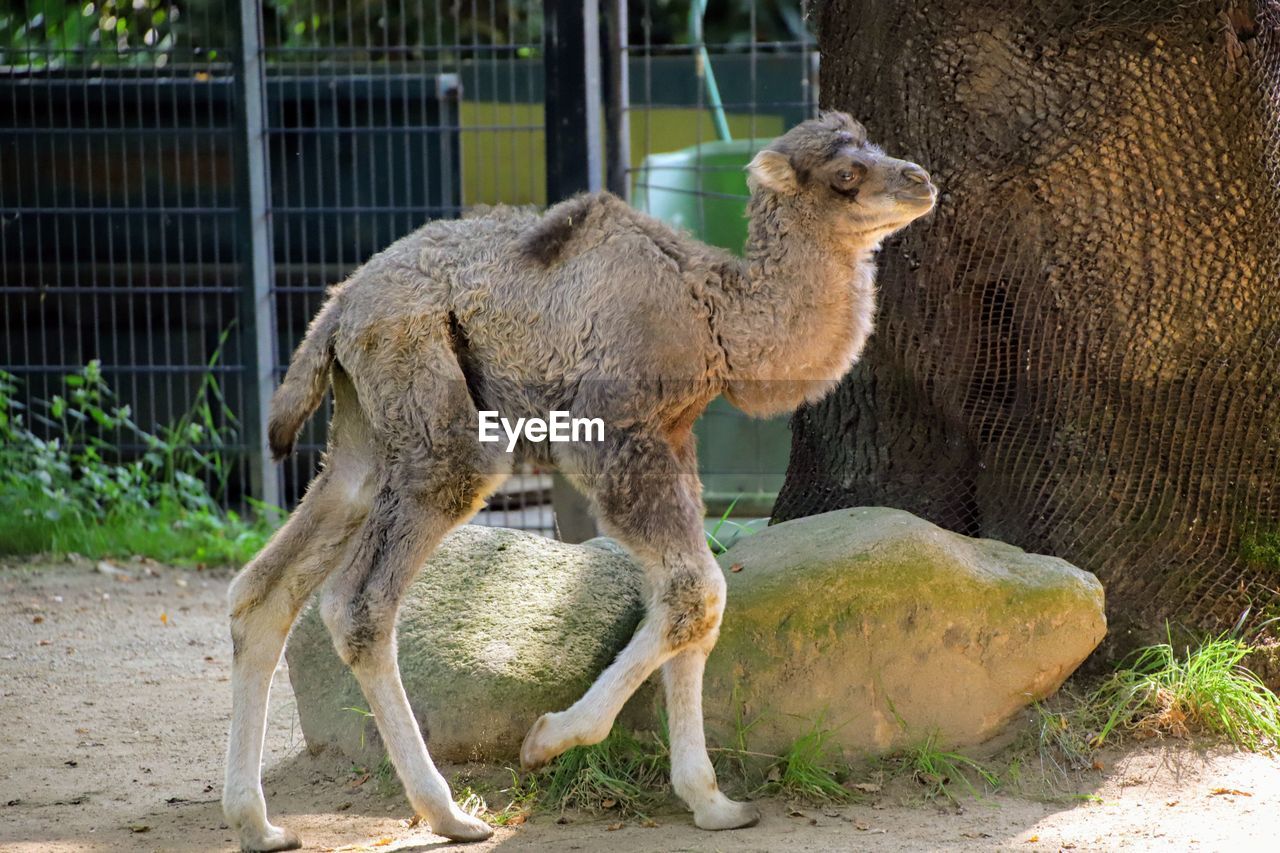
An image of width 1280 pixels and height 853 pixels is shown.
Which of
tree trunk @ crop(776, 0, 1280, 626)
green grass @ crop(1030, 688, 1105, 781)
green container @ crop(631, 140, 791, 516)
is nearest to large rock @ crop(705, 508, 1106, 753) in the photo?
green grass @ crop(1030, 688, 1105, 781)

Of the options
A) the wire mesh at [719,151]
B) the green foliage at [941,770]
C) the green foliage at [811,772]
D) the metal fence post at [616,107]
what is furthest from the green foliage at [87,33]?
the green foliage at [941,770]

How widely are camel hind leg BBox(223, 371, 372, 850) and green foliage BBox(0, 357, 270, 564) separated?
12.8 feet

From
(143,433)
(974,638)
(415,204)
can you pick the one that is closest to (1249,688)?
(974,638)

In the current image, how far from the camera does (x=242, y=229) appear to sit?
8359mm

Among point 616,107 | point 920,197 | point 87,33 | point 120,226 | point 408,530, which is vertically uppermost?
point 87,33

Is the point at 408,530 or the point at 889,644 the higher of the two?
the point at 408,530

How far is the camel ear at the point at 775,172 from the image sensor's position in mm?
4172

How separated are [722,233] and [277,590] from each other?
16.6ft

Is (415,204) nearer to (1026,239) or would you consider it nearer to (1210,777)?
(1026,239)

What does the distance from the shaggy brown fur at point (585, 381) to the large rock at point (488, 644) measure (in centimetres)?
41

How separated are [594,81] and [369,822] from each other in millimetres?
4129

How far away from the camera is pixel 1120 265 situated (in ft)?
15.8

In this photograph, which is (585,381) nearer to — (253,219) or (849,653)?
(849,653)

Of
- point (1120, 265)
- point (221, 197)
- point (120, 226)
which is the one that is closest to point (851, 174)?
point (1120, 265)
